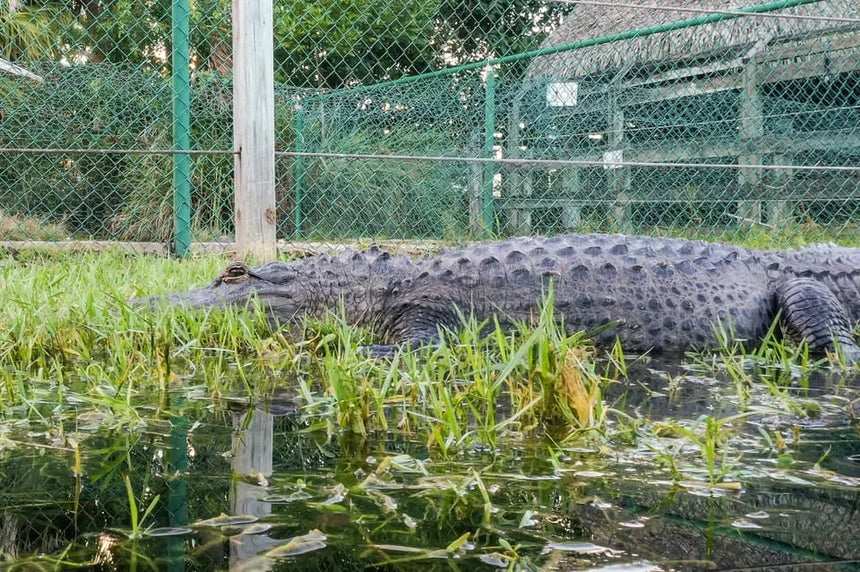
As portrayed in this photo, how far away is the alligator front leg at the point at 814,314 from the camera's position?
10.6ft

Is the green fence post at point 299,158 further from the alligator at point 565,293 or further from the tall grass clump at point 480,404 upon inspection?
the tall grass clump at point 480,404

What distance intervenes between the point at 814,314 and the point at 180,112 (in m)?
3.74

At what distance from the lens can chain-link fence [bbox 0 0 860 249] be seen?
6.89 m

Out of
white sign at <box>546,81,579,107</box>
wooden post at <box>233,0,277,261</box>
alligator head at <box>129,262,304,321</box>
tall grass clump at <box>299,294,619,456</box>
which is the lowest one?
tall grass clump at <box>299,294,619,456</box>

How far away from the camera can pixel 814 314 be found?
10.9ft

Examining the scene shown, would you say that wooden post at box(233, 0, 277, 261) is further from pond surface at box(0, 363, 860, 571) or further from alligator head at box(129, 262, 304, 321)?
pond surface at box(0, 363, 860, 571)

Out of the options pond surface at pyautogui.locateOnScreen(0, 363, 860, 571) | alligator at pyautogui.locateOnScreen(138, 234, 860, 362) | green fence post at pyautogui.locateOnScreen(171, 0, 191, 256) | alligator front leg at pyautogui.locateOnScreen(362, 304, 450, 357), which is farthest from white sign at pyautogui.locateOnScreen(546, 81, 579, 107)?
pond surface at pyautogui.locateOnScreen(0, 363, 860, 571)

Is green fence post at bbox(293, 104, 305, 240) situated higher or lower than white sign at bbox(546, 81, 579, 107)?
lower

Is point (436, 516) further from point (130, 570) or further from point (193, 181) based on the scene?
point (193, 181)

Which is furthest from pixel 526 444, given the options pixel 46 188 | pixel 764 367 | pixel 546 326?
pixel 46 188

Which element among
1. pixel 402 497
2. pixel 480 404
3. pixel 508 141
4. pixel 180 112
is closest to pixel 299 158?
pixel 508 141

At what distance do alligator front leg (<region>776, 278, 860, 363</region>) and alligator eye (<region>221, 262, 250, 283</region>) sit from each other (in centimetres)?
216

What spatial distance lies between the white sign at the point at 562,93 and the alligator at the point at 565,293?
3.81m

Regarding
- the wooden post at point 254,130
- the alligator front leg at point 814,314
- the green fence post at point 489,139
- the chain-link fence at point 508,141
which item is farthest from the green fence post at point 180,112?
the alligator front leg at point 814,314
